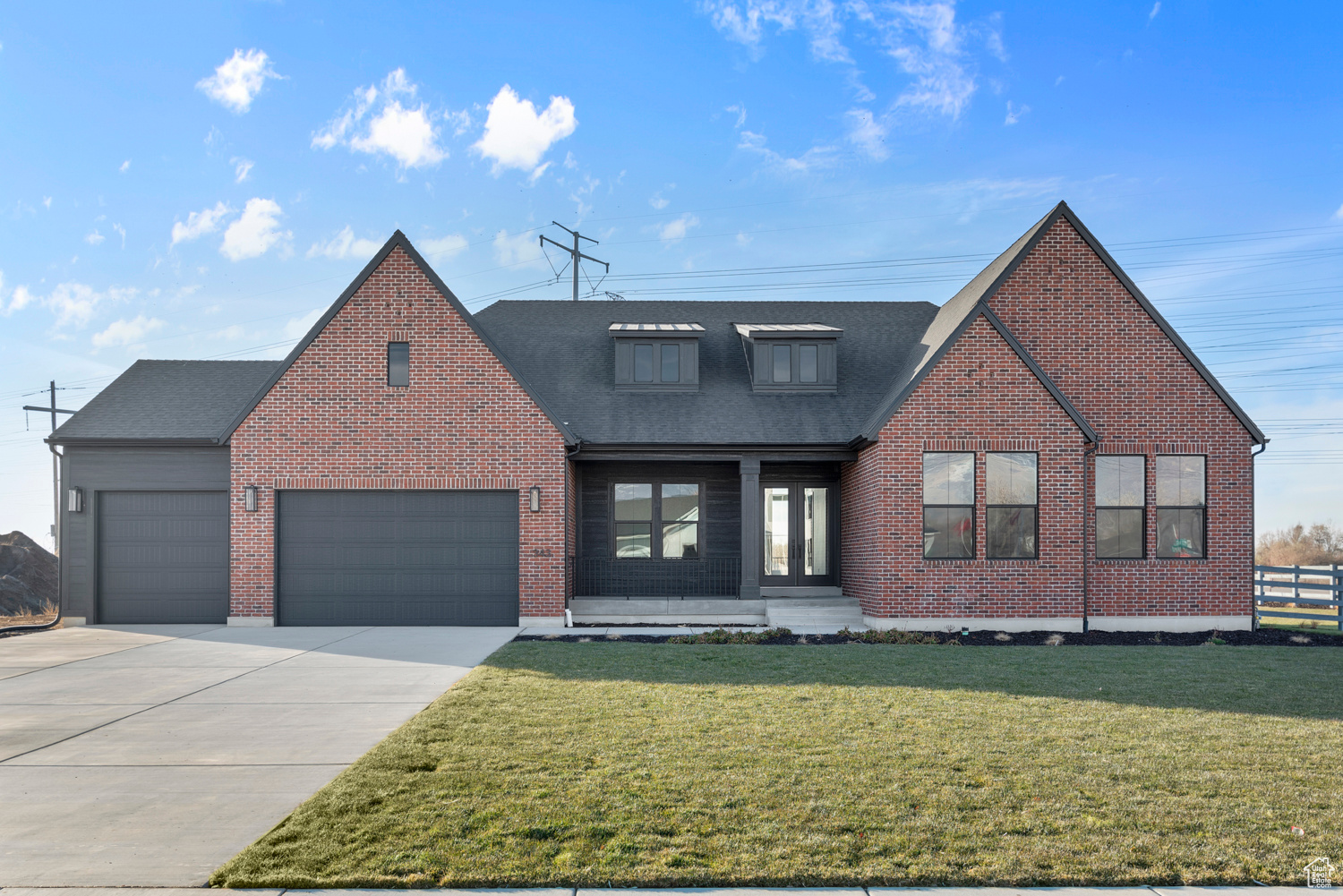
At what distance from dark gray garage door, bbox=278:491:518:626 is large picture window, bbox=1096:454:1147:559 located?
10825 millimetres

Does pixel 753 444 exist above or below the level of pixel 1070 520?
above

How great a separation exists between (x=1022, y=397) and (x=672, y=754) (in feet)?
37.3

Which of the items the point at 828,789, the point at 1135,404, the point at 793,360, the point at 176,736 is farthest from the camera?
the point at 793,360

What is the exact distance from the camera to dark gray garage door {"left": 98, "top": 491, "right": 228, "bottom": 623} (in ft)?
54.6

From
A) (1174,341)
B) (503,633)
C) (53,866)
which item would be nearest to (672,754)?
(53,866)

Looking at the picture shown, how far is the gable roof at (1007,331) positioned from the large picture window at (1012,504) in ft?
4.34

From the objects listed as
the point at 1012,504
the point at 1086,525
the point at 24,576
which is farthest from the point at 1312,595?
the point at 24,576

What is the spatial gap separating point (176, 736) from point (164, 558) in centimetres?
1048

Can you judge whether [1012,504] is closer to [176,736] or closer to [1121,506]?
[1121,506]

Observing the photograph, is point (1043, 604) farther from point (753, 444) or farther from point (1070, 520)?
point (753, 444)

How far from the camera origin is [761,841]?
4957 millimetres

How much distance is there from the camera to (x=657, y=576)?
18.4 meters

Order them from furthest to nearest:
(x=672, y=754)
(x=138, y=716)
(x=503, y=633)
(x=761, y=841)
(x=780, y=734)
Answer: (x=503, y=633)
(x=138, y=716)
(x=780, y=734)
(x=672, y=754)
(x=761, y=841)

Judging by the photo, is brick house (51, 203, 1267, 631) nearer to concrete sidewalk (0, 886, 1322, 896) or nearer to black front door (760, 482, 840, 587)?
black front door (760, 482, 840, 587)
